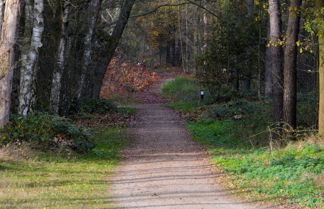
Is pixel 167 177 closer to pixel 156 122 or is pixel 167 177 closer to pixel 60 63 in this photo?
pixel 60 63

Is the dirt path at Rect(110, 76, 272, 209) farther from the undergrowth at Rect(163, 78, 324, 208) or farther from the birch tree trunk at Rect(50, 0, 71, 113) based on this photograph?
the birch tree trunk at Rect(50, 0, 71, 113)

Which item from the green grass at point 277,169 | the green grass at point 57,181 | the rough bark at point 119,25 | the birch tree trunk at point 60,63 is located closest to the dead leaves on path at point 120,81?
the rough bark at point 119,25

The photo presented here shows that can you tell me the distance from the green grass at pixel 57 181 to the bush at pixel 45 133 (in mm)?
461

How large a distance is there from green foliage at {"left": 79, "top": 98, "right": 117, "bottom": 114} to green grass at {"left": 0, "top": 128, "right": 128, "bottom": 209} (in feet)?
35.1

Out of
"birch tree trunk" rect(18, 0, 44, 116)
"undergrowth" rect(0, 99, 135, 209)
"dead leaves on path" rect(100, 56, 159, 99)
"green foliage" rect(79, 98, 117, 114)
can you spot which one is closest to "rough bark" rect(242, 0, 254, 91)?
"green foliage" rect(79, 98, 117, 114)

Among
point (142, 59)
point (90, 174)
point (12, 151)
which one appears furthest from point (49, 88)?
point (142, 59)

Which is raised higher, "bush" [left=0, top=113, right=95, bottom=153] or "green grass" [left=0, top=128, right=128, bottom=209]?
"bush" [left=0, top=113, right=95, bottom=153]

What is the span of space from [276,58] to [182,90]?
2674 cm

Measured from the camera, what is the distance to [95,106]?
27.9 metres

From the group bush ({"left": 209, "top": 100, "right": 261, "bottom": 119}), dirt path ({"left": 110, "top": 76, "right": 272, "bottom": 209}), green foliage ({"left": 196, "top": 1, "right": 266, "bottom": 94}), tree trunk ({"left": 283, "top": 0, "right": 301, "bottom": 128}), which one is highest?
green foliage ({"left": 196, "top": 1, "right": 266, "bottom": 94})

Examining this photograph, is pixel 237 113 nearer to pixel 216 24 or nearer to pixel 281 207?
pixel 216 24

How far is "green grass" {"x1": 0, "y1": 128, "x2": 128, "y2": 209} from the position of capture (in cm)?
978

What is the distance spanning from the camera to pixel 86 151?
1596cm

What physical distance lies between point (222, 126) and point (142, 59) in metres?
44.4
